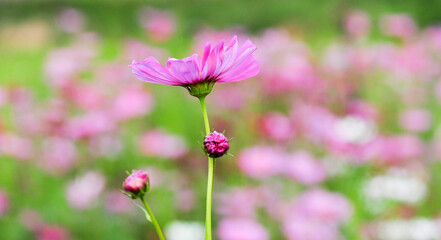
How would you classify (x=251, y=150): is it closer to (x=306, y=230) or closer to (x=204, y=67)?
(x=306, y=230)

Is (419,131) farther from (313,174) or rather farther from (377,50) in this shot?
(313,174)

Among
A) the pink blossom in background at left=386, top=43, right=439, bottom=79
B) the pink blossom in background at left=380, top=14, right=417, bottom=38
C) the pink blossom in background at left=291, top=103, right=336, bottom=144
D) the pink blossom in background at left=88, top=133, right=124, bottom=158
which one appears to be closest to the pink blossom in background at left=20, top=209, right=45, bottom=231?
the pink blossom in background at left=88, top=133, right=124, bottom=158

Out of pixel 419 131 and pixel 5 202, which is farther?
pixel 419 131

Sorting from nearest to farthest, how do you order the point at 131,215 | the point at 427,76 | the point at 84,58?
the point at 131,215
the point at 84,58
the point at 427,76

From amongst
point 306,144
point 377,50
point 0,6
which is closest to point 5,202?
point 306,144

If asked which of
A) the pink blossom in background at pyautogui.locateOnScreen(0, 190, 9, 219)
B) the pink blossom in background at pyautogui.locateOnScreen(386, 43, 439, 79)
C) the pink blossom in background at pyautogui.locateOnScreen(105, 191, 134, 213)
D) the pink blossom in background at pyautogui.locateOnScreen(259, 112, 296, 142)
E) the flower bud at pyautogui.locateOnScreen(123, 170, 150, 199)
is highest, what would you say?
the pink blossom in background at pyautogui.locateOnScreen(386, 43, 439, 79)

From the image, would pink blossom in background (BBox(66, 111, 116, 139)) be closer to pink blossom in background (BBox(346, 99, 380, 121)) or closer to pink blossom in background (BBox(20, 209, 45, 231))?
pink blossom in background (BBox(20, 209, 45, 231))

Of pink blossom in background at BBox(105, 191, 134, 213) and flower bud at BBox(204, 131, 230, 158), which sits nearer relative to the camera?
flower bud at BBox(204, 131, 230, 158)
